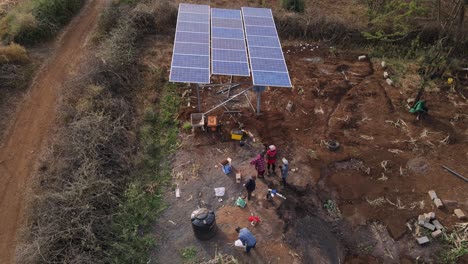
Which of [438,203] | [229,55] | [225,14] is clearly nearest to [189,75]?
[229,55]

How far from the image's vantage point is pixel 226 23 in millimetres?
17719

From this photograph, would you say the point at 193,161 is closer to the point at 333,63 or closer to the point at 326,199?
the point at 326,199

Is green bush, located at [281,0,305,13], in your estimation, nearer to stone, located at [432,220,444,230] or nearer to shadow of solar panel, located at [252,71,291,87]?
shadow of solar panel, located at [252,71,291,87]

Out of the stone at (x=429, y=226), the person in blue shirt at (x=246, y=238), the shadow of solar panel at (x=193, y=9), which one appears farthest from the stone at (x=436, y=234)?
the shadow of solar panel at (x=193, y=9)

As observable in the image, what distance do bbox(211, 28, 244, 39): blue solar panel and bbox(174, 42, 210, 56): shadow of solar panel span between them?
119 cm

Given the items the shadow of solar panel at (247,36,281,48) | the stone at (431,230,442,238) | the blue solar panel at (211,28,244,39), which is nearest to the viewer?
the stone at (431,230,442,238)

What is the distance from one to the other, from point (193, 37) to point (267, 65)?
13.3ft

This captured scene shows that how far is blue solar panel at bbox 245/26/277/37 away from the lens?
17.0 metres

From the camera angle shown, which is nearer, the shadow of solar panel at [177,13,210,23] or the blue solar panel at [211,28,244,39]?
the blue solar panel at [211,28,244,39]

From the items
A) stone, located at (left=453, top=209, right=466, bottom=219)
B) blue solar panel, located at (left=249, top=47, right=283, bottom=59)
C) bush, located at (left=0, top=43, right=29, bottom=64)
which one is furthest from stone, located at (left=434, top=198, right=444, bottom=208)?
bush, located at (left=0, top=43, right=29, bottom=64)

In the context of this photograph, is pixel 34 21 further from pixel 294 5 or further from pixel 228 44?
pixel 294 5

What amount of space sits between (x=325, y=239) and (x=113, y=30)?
1590cm

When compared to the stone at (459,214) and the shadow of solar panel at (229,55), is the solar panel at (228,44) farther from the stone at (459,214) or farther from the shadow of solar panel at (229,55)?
the stone at (459,214)

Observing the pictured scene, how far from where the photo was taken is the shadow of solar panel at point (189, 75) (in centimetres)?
1423
